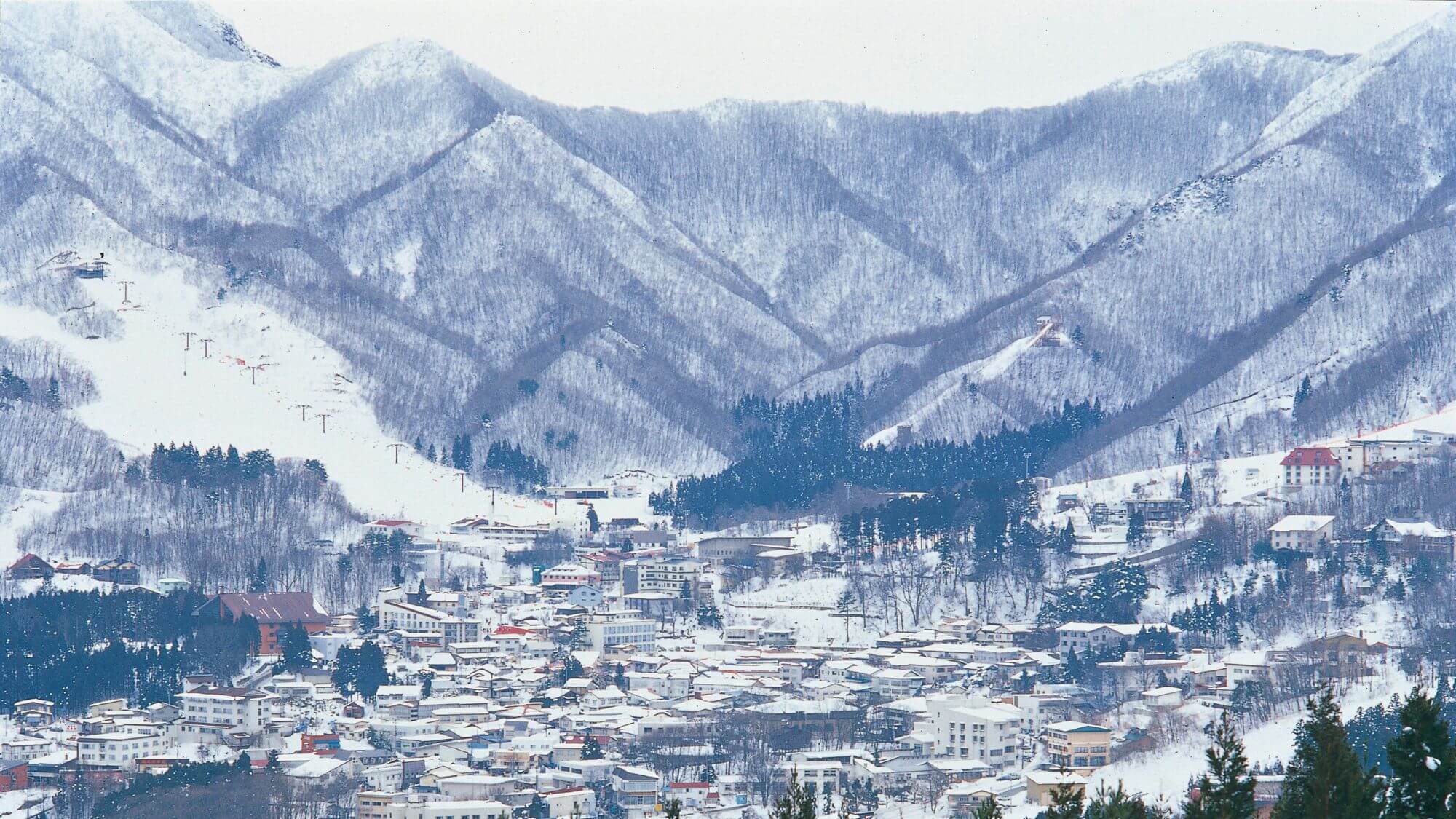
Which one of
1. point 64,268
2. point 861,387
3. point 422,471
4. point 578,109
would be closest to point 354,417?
point 422,471

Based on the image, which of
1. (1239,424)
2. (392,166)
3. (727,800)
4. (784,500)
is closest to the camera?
(727,800)

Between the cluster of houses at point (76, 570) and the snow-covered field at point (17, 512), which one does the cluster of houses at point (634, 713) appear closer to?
the cluster of houses at point (76, 570)

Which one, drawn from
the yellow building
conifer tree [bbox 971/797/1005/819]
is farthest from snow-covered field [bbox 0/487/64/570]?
conifer tree [bbox 971/797/1005/819]

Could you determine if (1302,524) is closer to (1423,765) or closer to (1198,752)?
(1198,752)

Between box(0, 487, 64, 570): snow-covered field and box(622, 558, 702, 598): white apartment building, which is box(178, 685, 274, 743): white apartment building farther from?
box(0, 487, 64, 570): snow-covered field

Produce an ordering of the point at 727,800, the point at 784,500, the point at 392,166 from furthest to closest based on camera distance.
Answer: the point at 392,166, the point at 784,500, the point at 727,800

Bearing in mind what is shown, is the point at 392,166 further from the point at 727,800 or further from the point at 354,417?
the point at 727,800
